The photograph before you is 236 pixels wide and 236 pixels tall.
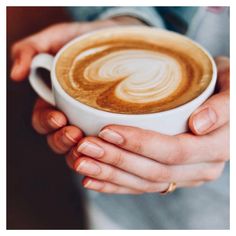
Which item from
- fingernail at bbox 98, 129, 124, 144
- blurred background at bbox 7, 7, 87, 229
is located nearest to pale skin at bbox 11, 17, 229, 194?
fingernail at bbox 98, 129, 124, 144

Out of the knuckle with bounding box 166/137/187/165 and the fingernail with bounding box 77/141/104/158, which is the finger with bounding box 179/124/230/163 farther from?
the fingernail with bounding box 77/141/104/158

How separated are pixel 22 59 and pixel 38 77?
0.21ft

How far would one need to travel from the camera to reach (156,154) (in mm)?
621

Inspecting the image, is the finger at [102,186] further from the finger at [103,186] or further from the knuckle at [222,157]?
the knuckle at [222,157]

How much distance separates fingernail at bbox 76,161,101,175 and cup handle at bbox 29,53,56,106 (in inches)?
5.1

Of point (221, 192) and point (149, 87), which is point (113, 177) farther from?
point (221, 192)

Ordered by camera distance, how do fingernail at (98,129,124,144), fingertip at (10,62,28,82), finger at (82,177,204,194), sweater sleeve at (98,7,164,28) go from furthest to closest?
sweater sleeve at (98,7,164,28), fingertip at (10,62,28,82), finger at (82,177,204,194), fingernail at (98,129,124,144)

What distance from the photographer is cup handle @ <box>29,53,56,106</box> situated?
700mm

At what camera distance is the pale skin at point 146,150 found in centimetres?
59

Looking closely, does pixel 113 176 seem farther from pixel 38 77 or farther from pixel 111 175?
pixel 38 77

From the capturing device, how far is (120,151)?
2.00 ft

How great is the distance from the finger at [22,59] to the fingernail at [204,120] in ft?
1.16

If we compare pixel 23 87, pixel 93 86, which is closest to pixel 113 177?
pixel 93 86

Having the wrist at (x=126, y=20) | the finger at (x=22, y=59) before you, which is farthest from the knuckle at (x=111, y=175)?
the wrist at (x=126, y=20)
